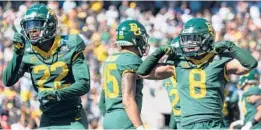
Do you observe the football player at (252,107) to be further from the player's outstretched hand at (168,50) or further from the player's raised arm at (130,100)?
the player's outstretched hand at (168,50)

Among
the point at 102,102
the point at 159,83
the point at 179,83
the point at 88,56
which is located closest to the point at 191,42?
the point at 179,83

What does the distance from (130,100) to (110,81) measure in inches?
16.2

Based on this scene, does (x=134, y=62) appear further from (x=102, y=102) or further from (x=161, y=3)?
(x=161, y=3)

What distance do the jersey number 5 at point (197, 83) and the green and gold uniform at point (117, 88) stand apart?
0.68 m

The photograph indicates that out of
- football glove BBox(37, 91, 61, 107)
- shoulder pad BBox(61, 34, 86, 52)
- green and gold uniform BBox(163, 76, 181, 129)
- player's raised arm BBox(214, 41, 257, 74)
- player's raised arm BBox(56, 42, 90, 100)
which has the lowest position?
green and gold uniform BBox(163, 76, 181, 129)

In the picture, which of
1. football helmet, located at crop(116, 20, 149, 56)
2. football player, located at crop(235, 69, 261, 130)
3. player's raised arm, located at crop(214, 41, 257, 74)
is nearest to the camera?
player's raised arm, located at crop(214, 41, 257, 74)

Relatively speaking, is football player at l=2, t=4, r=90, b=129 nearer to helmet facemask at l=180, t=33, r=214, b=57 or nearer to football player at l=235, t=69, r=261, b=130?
helmet facemask at l=180, t=33, r=214, b=57

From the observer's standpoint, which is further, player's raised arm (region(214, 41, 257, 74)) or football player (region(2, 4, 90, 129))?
football player (region(2, 4, 90, 129))

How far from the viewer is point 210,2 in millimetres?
21047

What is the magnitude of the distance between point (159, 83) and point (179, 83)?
7588mm

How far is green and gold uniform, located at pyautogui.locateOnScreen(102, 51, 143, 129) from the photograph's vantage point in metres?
9.38

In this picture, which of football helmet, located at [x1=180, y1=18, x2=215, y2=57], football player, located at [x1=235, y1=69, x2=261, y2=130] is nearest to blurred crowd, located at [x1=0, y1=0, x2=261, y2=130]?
football player, located at [x1=235, y1=69, x2=261, y2=130]

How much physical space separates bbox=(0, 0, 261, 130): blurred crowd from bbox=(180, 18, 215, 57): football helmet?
6.79m

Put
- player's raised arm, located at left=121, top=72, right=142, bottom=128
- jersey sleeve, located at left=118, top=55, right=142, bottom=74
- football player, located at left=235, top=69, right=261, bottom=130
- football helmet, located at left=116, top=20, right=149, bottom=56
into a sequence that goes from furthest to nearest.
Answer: football player, located at left=235, top=69, right=261, bottom=130 → football helmet, located at left=116, top=20, right=149, bottom=56 → jersey sleeve, located at left=118, top=55, right=142, bottom=74 → player's raised arm, located at left=121, top=72, right=142, bottom=128
